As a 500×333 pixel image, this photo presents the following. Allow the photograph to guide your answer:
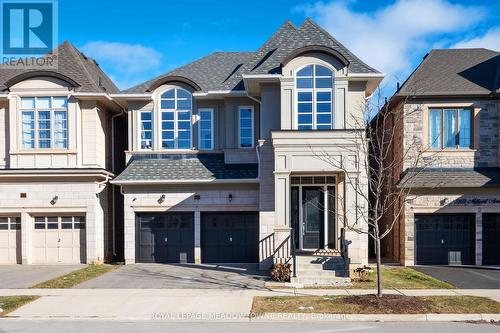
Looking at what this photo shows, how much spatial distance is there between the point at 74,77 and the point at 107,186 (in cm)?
493

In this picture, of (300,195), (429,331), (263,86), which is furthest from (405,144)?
(429,331)

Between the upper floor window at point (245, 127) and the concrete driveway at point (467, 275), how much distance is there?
8603 mm

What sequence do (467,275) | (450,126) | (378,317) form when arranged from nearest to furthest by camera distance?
(378,317) < (467,275) < (450,126)

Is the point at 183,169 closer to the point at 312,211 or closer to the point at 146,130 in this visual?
the point at 146,130

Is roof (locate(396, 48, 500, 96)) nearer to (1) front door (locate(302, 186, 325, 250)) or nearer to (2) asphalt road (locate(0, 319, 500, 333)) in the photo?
(1) front door (locate(302, 186, 325, 250))

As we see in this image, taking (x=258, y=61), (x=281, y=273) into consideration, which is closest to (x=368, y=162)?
(x=281, y=273)

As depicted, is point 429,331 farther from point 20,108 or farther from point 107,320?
point 20,108

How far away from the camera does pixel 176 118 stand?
17.9 meters

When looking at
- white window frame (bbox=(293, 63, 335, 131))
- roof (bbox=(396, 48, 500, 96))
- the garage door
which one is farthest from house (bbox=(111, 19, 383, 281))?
the garage door

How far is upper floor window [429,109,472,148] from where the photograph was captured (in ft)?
54.9

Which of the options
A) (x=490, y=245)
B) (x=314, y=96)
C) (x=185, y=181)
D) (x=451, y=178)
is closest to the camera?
(x=314, y=96)

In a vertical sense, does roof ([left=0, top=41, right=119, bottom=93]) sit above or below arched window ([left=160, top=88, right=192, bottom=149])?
above

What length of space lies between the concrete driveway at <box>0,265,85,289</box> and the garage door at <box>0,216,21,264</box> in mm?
656

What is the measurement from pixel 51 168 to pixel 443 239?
1648 cm
